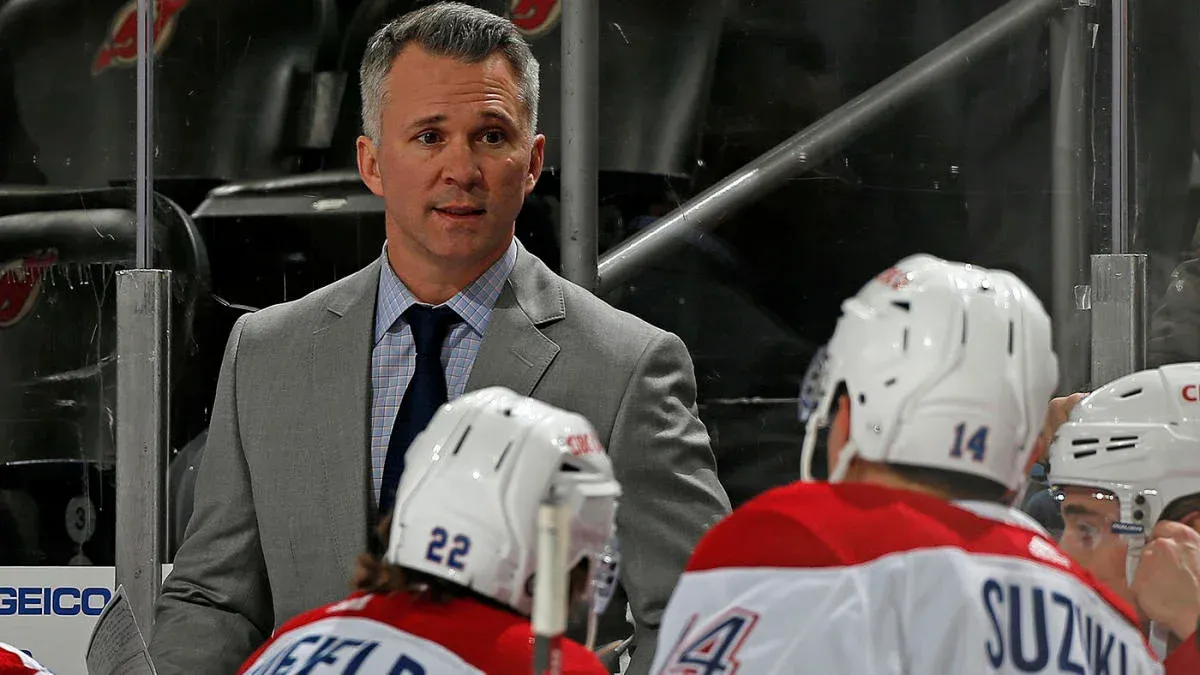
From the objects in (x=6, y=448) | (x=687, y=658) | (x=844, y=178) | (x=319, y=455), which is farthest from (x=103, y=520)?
(x=687, y=658)

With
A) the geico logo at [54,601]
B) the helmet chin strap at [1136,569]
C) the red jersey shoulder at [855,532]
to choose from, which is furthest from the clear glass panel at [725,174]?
the red jersey shoulder at [855,532]

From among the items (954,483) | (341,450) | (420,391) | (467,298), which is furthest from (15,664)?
(954,483)

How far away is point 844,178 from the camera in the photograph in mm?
2805

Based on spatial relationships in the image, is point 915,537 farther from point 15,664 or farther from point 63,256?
point 63,256

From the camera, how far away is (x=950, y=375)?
1.51 meters

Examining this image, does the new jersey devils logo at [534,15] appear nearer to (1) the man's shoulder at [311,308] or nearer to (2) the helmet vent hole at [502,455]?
(1) the man's shoulder at [311,308]

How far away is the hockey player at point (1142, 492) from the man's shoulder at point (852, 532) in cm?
54

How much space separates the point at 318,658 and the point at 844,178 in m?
1.50

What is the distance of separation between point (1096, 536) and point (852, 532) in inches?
27.6

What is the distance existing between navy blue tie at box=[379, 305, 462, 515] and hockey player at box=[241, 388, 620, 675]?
1.24 feet

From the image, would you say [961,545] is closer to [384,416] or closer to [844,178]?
[384,416]

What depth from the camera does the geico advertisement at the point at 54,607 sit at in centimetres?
293

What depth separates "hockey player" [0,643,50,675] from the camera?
206cm

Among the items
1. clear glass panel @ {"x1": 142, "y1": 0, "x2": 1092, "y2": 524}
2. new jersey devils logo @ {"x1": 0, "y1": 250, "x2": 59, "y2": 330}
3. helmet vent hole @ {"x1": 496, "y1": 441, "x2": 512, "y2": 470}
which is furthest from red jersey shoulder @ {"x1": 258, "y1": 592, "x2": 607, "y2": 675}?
new jersey devils logo @ {"x1": 0, "y1": 250, "x2": 59, "y2": 330}
